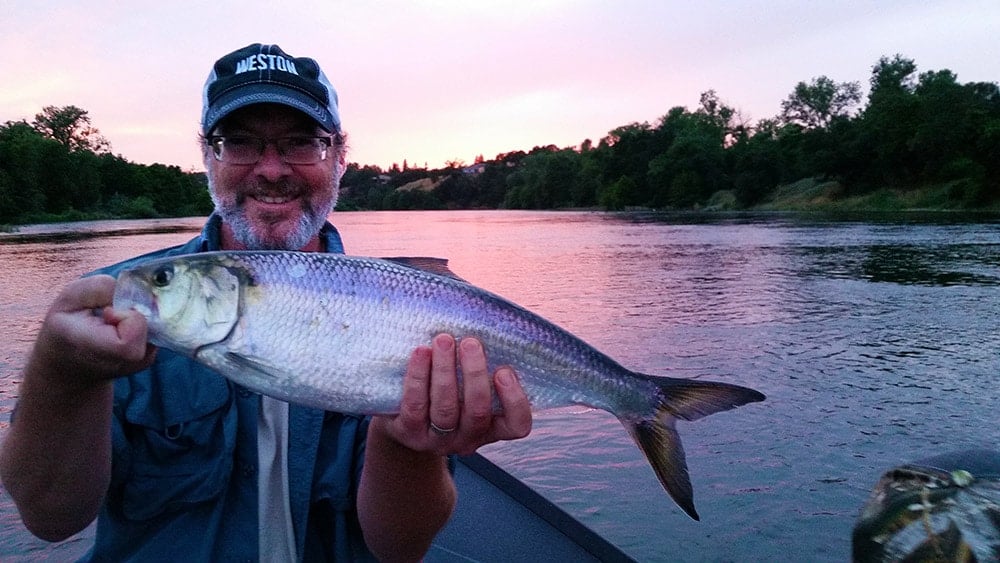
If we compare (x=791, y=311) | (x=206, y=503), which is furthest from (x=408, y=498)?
(x=791, y=311)

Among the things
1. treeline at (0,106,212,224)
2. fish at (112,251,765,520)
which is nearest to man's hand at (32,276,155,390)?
fish at (112,251,765,520)

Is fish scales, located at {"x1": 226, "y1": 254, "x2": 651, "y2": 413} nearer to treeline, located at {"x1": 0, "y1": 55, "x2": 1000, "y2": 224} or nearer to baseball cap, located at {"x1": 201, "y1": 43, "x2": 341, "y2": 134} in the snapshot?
baseball cap, located at {"x1": 201, "y1": 43, "x2": 341, "y2": 134}

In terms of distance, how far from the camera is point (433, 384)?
2496 mm

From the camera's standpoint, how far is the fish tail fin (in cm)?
278

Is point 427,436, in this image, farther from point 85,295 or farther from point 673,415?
point 85,295

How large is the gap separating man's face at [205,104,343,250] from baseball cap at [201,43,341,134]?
0.30 ft

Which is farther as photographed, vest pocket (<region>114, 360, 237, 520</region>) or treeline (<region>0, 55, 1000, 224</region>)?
treeline (<region>0, 55, 1000, 224</region>)

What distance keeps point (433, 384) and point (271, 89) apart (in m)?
1.74

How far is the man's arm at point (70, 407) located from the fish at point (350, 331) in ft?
0.60

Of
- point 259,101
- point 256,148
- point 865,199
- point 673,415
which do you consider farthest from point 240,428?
point 865,199

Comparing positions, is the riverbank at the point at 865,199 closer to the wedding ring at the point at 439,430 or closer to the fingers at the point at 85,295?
the wedding ring at the point at 439,430

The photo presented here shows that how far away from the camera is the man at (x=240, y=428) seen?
2.23 meters

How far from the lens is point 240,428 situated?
2939 millimetres

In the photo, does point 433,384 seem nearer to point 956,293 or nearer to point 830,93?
point 956,293
